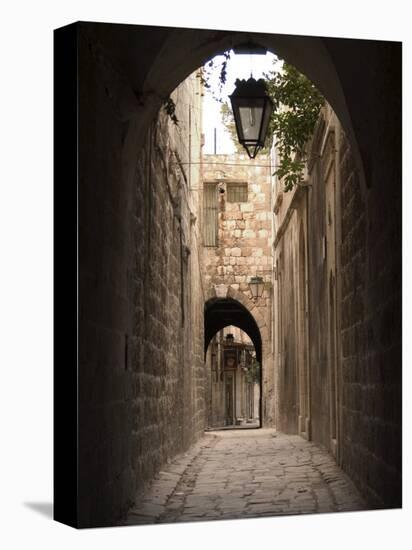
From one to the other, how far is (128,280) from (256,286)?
163 centimetres

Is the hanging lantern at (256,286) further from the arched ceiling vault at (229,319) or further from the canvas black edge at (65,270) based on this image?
the canvas black edge at (65,270)

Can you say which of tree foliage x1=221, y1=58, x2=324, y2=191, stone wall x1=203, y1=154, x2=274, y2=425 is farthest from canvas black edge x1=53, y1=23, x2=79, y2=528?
stone wall x1=203, y1=154, x2=274, y2=425

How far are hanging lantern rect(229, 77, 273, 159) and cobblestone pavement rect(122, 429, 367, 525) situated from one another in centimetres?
196

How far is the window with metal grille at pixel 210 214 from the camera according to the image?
304 inches

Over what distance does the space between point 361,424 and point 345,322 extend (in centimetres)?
69

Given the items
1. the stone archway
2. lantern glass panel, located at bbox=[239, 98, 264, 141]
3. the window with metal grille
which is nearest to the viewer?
lantern glass panel, located at bbox=[239, 98, 264, 141]

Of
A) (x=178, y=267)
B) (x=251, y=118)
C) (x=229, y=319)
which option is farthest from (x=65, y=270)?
(x=229, y=319)

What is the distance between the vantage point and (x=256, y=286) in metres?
8.34

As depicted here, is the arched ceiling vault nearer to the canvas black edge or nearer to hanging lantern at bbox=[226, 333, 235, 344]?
hanging lantern at bbox=[226, 333, 235, 344]

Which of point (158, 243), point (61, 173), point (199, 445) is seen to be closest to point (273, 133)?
point (158, 243)

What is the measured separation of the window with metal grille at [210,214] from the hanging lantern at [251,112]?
493 millimetres

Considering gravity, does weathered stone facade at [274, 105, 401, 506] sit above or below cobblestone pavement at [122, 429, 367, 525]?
above

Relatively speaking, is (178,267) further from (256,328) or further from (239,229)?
(256,328)

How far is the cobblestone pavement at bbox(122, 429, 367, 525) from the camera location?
22.4 ft
